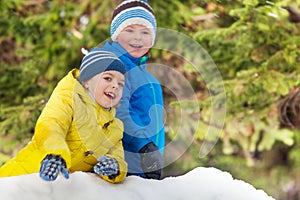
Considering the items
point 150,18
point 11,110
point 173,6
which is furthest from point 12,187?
point 173,6

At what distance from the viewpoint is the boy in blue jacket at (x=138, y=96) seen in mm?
1874

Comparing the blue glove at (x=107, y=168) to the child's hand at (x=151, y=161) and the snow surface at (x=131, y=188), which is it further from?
the child's hand at (x=151, y=161)

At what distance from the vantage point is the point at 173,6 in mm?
4500

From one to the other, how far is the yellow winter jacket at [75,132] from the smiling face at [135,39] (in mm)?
299

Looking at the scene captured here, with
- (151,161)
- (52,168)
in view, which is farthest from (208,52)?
(52,168)

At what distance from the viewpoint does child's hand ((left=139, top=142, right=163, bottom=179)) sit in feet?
6.11

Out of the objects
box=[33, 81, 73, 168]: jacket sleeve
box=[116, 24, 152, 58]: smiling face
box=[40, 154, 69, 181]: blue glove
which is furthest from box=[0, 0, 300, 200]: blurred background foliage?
box=[40, 154, 69, 181]: blue glove

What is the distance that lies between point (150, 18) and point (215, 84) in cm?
192

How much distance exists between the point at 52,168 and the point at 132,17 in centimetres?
71

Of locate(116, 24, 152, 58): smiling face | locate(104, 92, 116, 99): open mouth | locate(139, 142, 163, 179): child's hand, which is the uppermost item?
locate(104, 92, 116, 99): open mouth

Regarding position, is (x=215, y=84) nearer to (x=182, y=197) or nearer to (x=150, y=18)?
(x=150, y=18)

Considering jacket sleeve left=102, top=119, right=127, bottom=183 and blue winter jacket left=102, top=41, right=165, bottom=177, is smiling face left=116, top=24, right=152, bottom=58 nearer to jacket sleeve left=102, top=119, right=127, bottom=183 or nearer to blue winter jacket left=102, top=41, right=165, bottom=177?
blue winter jacket left=102, top=41, right=165, bottom=177

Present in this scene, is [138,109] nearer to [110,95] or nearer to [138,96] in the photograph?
[138,96]

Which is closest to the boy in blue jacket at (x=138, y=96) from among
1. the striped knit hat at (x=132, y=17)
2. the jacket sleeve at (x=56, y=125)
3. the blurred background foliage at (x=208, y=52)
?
the striped knit hat at (x=132, y=17)
